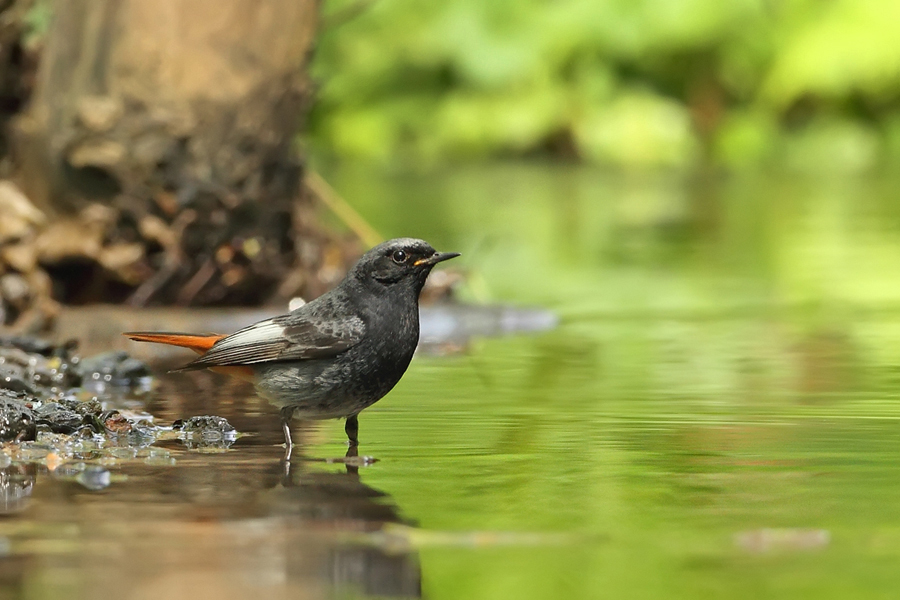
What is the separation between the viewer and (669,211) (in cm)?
1272

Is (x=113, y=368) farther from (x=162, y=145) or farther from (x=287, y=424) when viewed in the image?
(x=287, y=424)

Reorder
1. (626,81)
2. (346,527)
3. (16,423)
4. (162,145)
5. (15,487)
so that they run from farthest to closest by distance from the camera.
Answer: (626,81)
(162,145)
(16,423)
(15,487)
(346,527)

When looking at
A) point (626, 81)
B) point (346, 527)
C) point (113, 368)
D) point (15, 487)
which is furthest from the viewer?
point (626, 81)

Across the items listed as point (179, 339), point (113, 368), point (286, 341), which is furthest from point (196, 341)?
point (113, 368)

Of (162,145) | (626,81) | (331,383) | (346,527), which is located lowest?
(346,527)

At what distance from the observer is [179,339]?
12.2 feet

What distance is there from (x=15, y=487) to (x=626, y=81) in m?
18.7

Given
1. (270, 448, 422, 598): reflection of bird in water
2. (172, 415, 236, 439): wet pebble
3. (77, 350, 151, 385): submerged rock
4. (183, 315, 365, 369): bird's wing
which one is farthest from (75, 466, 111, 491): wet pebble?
(77, 350, 151, 385): submerged rock

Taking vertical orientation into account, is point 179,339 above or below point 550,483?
above

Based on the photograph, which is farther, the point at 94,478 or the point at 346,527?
the point at 94,478

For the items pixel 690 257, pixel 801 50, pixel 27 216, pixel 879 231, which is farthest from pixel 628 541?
pixel 801 50

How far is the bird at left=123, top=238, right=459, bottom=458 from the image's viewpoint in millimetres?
3580

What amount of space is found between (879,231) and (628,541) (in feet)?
27.6

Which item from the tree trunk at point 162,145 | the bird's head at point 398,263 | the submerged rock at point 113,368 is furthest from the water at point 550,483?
the tree trunk at point 162,145
